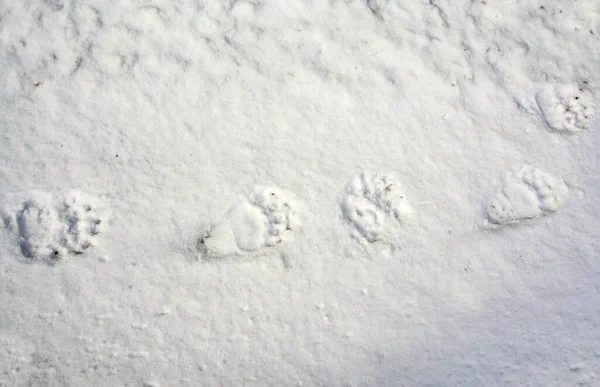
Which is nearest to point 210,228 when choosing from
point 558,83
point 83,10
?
point 83,10

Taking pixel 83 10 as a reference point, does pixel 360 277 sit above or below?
below

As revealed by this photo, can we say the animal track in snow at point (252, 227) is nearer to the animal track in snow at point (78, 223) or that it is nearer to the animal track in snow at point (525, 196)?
the animal track in snow at point (78, 223)

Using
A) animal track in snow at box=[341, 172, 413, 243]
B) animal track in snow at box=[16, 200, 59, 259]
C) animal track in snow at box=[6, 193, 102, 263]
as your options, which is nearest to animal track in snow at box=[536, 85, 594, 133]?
animal track in snow at box=[341, 172, 413, 243]

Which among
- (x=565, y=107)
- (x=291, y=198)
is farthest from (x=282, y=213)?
(x=565, y=107)

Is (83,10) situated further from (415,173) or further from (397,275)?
(397,275)

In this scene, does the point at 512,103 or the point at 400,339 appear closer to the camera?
the point at 400,339

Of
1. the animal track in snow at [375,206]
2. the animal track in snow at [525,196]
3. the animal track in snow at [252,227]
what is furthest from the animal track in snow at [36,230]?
the animal track in snow at [525,196]

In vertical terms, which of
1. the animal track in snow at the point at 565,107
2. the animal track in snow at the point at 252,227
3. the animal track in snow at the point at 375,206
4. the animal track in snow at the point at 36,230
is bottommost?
the animal track in snow at the point at 36,230
